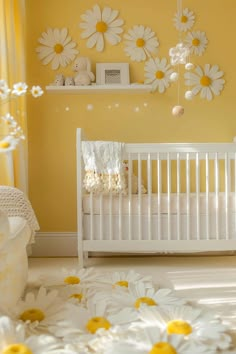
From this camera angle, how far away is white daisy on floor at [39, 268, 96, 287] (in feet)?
7.23

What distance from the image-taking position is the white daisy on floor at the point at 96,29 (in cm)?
331

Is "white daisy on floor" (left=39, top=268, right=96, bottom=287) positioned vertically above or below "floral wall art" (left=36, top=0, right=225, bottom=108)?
below

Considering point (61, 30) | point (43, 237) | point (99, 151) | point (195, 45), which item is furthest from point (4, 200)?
point (195, 45)

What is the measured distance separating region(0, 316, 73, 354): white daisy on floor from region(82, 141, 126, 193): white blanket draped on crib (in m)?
1.30

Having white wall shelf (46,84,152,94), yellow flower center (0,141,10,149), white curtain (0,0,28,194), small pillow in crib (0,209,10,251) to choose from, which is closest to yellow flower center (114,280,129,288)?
small pillow in crib (0,209,10,251)

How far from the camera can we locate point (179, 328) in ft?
4.92

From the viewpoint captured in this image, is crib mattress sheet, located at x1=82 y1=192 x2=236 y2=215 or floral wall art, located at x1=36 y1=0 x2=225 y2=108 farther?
floral wall art, located at x1=36 y1=0 x2=225 y2=108

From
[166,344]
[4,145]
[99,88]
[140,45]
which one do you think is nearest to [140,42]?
[140,45]

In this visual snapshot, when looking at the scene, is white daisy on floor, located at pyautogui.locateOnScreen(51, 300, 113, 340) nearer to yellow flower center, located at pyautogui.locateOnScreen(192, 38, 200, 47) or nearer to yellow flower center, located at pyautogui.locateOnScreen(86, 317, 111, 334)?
yellow flower center, located at pyautogui.locateOnScreen(86, 317, 111, 334)

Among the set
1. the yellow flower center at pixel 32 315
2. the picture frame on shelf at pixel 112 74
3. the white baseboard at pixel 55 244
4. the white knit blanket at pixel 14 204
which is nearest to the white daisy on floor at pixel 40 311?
the yellow flower center at pixel 32 315

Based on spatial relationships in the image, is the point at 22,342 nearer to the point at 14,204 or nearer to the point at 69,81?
the point at 14,204

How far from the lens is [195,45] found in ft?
10.8

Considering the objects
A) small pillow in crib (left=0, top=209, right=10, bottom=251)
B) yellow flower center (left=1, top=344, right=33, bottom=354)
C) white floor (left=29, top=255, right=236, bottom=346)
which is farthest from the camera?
white floor (left=29, top=255, right=236, bottom=346)

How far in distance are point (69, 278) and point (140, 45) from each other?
1.86 metres
